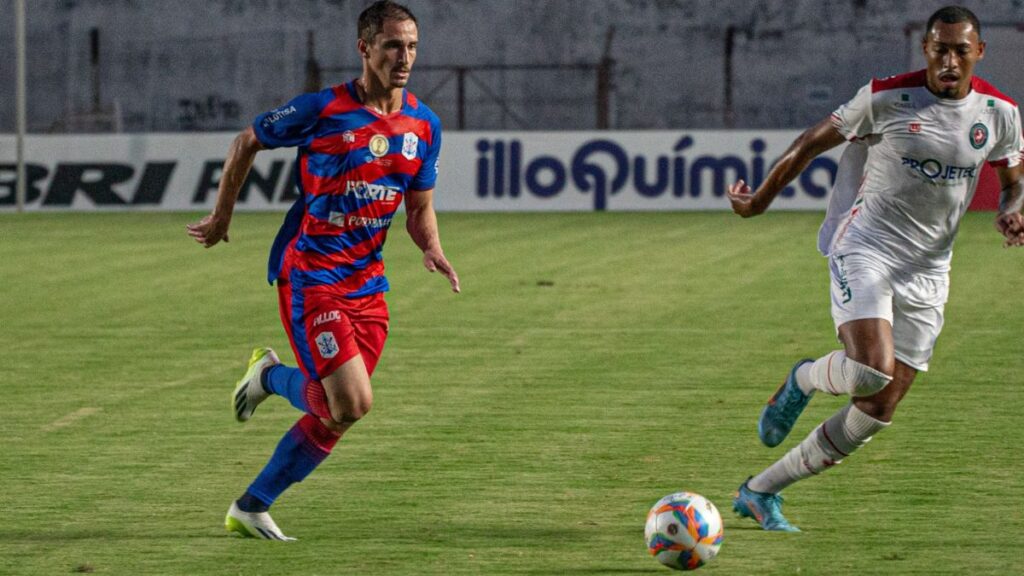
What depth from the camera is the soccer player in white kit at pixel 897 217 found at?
6.45 metres

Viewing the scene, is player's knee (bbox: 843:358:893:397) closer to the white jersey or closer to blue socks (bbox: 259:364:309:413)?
the white jersey

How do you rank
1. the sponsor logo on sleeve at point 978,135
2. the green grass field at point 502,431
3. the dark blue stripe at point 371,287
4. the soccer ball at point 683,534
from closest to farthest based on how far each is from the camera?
the soccer ball at point 683,534, the green grass field at point 502,431, the dark blue stripe at point 371,287, the sponsor logo on sleeve at point 978,135

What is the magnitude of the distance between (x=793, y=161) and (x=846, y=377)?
867 mm

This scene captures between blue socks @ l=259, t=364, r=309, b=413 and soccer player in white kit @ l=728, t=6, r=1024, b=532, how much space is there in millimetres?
1667

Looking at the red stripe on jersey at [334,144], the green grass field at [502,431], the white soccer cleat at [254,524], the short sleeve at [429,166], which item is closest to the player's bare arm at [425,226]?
the short sleeve at [429,166]

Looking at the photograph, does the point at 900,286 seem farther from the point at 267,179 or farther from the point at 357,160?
the point at 267,179

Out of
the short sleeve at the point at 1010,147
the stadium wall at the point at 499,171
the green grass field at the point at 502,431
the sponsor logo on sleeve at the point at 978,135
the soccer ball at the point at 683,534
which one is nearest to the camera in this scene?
the soccer ball at the point at 683,534

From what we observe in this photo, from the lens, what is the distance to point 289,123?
20.7ft

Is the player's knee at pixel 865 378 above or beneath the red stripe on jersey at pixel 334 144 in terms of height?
beneath

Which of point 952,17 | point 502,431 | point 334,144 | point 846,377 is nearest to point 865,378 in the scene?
point 846,377

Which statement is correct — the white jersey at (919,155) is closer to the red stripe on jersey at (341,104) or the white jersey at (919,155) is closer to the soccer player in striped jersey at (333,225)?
the soccer player in striped jersey at (333,225)

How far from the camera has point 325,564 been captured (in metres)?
5.95

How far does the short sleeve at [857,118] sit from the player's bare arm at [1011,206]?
22.2 inches

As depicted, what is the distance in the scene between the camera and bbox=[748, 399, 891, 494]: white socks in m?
6.46
